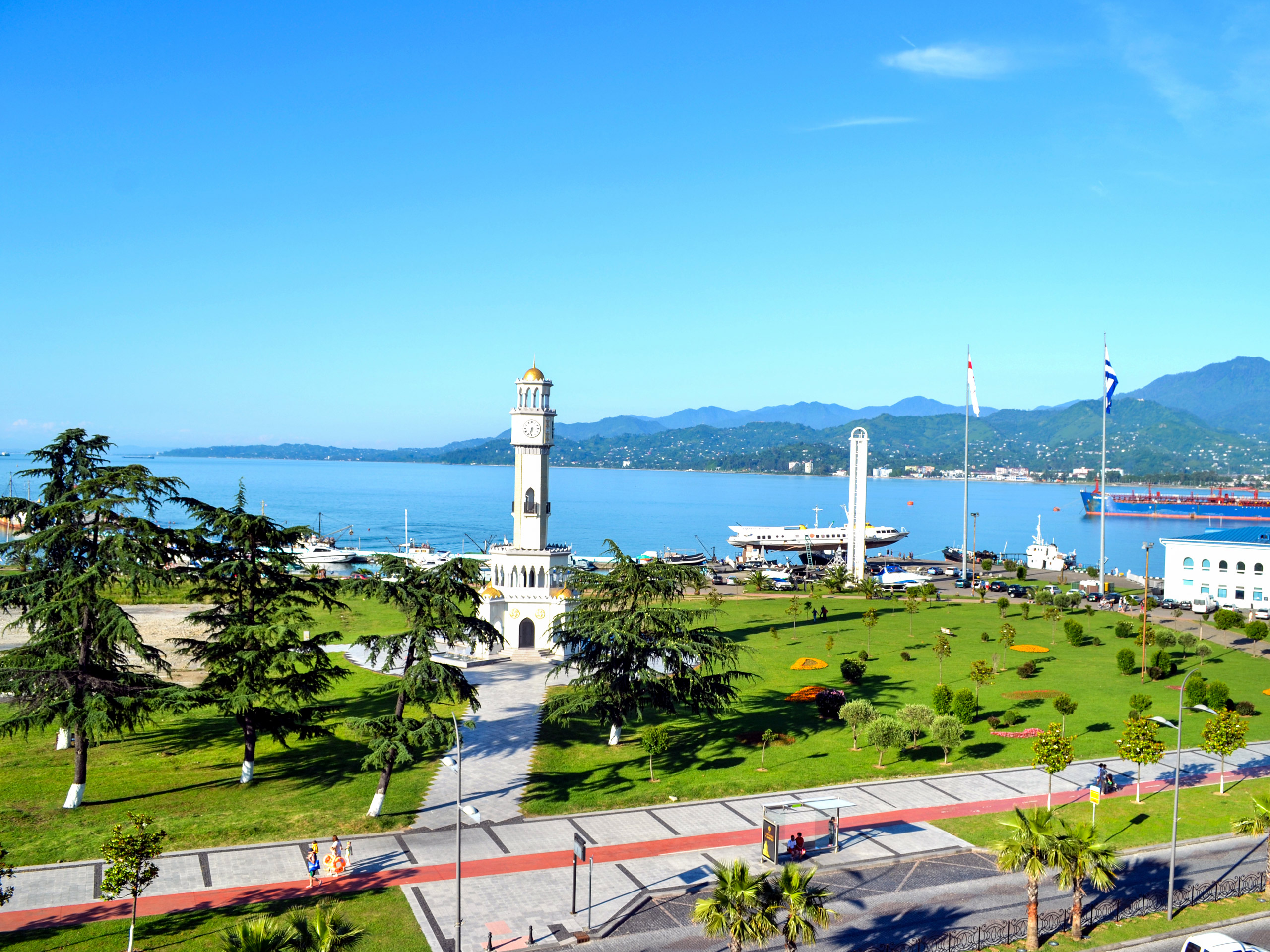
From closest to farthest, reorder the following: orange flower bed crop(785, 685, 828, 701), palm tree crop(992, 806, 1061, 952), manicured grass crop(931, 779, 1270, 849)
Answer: palm tree crop(992, 806, 1061, 952)
manicured grass crop(931, 779, 1270, 849)
orange flower bed crop(785, 685, 828, 701)

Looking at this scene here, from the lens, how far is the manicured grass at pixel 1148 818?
28.1 m

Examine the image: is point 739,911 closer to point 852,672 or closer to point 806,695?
point 806,695

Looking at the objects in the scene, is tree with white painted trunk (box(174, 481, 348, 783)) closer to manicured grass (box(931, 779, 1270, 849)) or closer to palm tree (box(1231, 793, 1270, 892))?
manicured grass (box(931, 779, 1270, 849))

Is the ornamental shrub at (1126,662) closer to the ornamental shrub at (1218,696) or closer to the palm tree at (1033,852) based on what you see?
the ornamental shrub at (1218,696)

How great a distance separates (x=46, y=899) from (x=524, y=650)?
3343cm

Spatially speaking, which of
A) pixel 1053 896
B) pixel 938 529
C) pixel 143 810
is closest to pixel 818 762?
pixel 1053 896

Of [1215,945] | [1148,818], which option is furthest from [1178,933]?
[1148,818]

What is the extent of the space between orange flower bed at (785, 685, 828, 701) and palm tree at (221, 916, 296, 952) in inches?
1169

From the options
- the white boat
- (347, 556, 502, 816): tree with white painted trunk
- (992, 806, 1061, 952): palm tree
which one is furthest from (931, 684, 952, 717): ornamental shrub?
the white boat

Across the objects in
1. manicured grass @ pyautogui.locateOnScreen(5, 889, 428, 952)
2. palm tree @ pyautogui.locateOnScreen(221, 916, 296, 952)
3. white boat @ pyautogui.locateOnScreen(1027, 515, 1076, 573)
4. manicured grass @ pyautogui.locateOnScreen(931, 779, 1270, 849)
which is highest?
palm tree @ pyautogui.locateOnScreen(221, 916, 296, 952)

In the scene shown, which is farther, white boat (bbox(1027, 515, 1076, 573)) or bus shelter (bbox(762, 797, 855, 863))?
white boat (bbox(1027, 515, 1076, 573))

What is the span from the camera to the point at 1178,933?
22.4 metres

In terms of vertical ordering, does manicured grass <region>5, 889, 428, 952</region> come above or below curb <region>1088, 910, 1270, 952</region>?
above

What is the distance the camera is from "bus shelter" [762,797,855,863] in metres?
25.7
